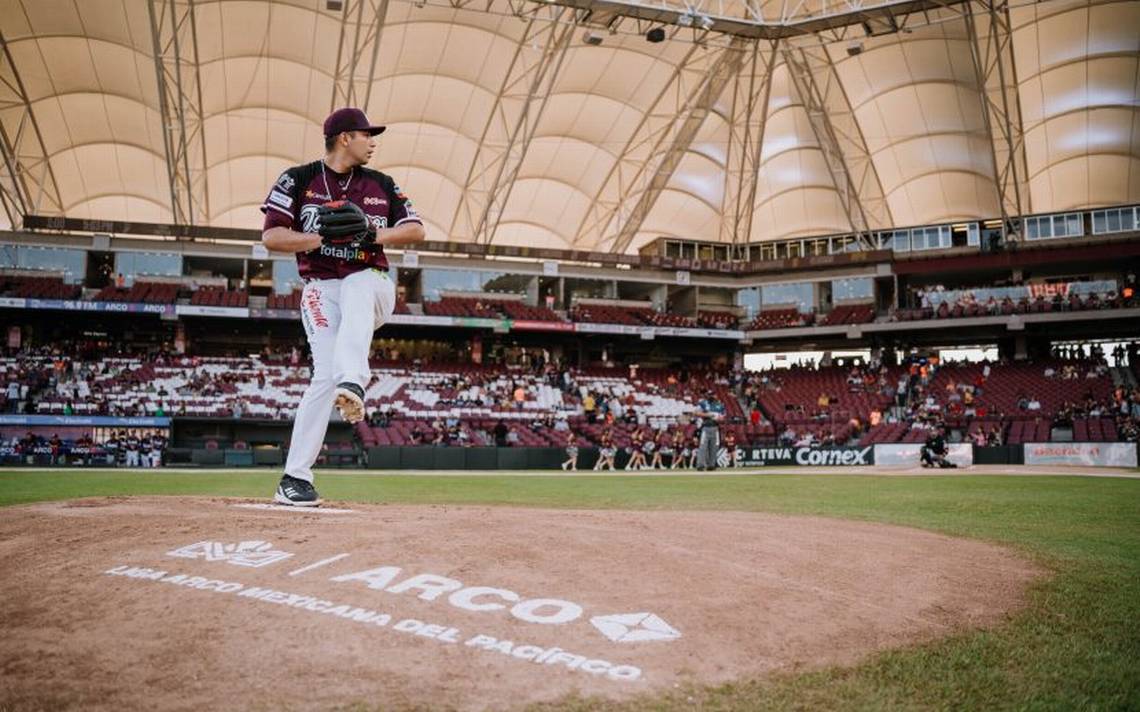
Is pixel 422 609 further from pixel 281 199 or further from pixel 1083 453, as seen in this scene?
pixel 1083 453

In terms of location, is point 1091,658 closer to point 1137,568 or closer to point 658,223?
point 1137,568

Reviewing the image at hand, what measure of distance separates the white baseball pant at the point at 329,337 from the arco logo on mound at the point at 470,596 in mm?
2095

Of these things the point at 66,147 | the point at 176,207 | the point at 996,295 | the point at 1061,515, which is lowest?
the point at 1061,515

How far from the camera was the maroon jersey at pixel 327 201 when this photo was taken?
564 cm

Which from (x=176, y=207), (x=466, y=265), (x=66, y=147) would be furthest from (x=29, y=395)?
(x=466, y=265)

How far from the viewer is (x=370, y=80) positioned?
107ft

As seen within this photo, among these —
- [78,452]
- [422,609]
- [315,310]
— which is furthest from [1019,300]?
[422,609]

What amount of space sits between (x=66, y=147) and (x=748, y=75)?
34.1 m

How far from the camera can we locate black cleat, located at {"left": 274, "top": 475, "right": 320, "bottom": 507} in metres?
5.69

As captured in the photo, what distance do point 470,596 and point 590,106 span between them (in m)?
39.7

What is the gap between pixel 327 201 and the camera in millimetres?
5754

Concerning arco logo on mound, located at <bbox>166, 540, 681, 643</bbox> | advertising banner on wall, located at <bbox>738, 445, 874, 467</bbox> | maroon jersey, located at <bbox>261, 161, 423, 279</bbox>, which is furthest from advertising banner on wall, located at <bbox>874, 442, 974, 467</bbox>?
arco logo on mound, located at <bbox>166, 540, 681, 643</bbox>

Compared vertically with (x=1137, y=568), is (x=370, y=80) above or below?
above

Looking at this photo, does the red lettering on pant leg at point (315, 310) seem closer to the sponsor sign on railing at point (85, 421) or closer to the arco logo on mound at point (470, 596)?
the arco logo on mound at point (470, 596)
